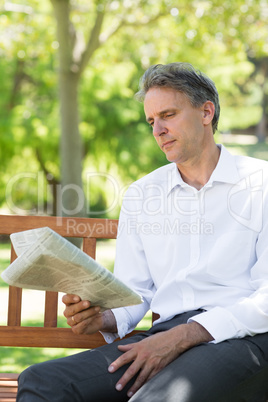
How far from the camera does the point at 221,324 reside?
223 cm

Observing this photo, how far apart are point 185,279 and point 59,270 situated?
0.66 metres

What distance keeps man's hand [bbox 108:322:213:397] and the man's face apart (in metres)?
0.79

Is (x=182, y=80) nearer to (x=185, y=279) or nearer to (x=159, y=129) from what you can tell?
(x=159, y=129)

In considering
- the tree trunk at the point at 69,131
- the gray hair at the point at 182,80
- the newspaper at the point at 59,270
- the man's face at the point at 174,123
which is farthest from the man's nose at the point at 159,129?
the tree trunk at the point at 69,131

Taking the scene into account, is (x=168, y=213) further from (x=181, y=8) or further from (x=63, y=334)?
(x=181, y=8)

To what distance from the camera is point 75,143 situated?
8.53 m

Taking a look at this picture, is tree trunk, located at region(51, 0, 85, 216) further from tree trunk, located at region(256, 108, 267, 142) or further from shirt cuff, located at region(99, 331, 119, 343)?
tree trunk, located at region(256, 108, 267, 142)

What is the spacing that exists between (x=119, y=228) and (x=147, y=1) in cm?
669

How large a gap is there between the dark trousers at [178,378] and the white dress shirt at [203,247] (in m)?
0.09

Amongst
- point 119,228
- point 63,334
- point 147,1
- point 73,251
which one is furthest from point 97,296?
point 147,1

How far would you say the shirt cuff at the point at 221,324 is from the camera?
2219 mm

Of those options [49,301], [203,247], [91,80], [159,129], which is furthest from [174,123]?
[91,80]

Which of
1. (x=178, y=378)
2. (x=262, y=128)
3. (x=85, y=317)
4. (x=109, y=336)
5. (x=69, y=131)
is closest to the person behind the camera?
(x=178, y=378)

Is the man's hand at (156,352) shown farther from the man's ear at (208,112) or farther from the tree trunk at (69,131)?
the tree trunk at (69,131)
